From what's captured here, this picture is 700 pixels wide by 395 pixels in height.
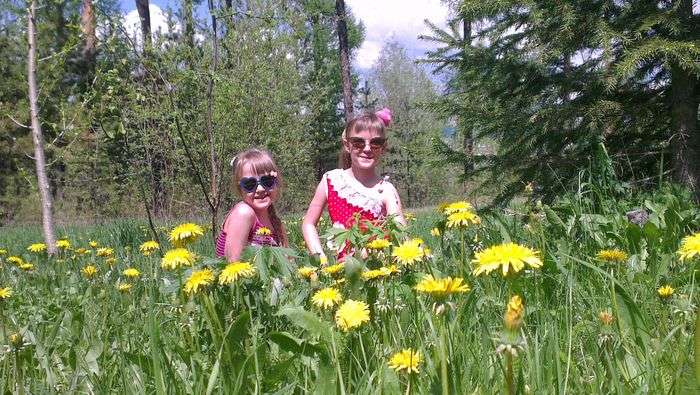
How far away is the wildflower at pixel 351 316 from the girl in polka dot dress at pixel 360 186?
6.42 ft

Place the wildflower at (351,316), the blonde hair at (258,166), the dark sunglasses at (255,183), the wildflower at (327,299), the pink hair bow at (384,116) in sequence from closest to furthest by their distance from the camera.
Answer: the wildflower at (351,316)
the wildflower at (327,299)
the dark sunglasses at (255,183)
the blonde hair at (258,166)
the pink hair bow at (384,116)

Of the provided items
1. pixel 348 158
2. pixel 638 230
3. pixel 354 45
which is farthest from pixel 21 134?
pixel 638 230

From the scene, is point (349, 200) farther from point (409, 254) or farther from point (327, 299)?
point (327, 299)

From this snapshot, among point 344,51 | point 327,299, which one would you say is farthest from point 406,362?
point 344,51

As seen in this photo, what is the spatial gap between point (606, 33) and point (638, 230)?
70.4 inches

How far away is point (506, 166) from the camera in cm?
407

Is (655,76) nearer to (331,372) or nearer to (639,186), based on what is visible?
(639,186)

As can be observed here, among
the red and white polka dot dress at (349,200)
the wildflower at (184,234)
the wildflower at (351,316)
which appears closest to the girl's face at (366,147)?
the red and white polka dot dress at (349,200)

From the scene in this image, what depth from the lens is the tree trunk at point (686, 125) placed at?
3570 mm

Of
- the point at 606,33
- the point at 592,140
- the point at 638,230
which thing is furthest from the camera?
the point at 592,140

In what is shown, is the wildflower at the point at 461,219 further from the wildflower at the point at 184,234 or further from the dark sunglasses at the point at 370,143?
the dark sunglasses at the point at 370,143

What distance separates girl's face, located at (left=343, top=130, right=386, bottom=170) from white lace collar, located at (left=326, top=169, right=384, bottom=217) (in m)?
0.10

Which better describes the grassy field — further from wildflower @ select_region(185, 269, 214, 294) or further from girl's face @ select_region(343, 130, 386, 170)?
girl's face @ select_region(343, 130, 386, 170)

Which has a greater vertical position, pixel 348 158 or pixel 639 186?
pixel 348 158
